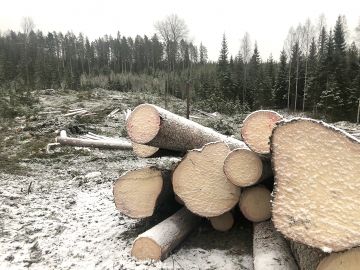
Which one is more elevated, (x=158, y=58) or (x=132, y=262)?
(x=158, y=58)

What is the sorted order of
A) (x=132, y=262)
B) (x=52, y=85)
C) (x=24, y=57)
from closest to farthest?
1. (x=132, y=262)
2. (x=52, y=85)
3. (x=24, y=57)

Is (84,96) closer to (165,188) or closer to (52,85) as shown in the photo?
(52,85)

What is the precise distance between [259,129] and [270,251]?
126 cm

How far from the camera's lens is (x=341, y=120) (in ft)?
94.7

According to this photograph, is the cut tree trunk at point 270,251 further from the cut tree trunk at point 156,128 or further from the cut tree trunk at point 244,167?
the cut tree trunk at point 156,128

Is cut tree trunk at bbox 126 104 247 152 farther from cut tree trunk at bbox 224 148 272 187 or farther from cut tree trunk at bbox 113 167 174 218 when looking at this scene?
cut tree trunk at bbox 224 148 272 187

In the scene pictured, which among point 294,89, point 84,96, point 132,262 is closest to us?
point 132,262

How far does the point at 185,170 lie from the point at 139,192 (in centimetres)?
65

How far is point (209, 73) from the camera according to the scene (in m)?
59.5

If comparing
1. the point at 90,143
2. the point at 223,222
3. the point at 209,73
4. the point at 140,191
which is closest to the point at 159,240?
the point at 140,191

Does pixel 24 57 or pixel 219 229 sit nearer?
pixel 219 229

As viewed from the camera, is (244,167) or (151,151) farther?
(151,151)

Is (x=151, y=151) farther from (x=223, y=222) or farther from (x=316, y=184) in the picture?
(x=316, y=184)

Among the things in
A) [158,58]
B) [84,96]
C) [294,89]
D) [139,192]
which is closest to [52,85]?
[84,96]
